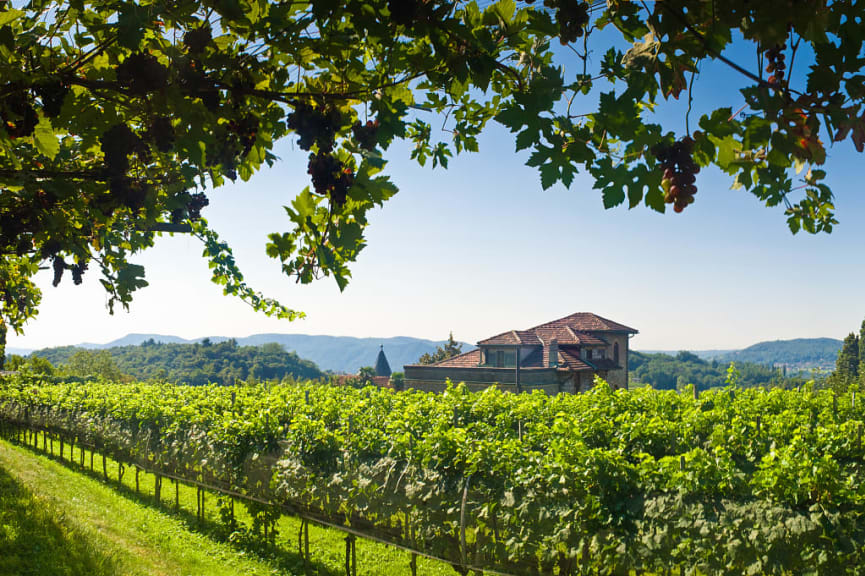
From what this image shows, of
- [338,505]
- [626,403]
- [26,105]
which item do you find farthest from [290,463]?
[26,105]

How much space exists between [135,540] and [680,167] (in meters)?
8.11

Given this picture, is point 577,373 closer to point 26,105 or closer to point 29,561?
point 29,561

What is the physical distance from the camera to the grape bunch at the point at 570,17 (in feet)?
4.72

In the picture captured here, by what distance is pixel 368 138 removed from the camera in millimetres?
1604

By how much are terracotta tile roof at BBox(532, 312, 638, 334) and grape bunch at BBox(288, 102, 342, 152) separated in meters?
33.8

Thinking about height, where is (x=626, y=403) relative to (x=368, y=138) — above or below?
below

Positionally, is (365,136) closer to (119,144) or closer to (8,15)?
(119,144)

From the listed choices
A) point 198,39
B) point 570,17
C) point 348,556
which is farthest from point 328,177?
point 348,556

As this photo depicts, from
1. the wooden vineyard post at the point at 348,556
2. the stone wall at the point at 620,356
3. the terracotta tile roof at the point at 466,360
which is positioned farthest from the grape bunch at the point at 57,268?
the stone wall at the point at 620,356

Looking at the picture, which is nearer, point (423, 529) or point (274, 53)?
point (274, 53)

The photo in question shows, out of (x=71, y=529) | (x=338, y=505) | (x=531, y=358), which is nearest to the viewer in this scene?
(x=71, y=529)

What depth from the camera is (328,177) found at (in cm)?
156

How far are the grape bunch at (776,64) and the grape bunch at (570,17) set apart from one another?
18.2 inches

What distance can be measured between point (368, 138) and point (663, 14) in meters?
0.84
